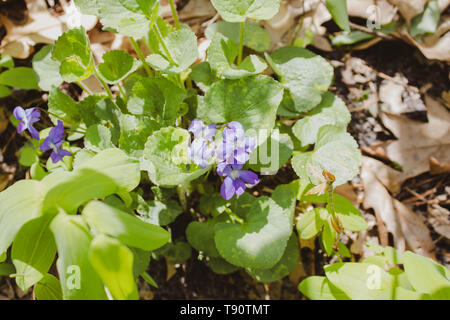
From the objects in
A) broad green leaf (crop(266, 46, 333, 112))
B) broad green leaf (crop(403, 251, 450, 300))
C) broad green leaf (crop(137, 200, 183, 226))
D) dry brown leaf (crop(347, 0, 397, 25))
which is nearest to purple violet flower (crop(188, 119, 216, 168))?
broad green leaf (crop(137, 200, 183, 226))

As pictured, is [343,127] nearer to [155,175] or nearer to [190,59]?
[190,59]

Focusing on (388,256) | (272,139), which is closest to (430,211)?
(388,256)

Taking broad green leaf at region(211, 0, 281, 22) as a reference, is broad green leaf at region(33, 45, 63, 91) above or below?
below

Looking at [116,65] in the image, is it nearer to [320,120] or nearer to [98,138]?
[98,138]

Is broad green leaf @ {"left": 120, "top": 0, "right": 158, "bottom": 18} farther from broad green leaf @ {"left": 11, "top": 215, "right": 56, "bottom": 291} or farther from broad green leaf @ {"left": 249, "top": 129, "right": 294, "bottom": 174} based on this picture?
broad green leaf @ {"left": 11, "top": 215, "right": 56, "bottom": 291}

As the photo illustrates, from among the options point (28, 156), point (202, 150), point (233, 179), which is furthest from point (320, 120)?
point (28, 156)

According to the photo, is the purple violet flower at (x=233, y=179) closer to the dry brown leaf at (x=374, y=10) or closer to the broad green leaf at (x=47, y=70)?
the broad green leaf at (x=47, y=70)

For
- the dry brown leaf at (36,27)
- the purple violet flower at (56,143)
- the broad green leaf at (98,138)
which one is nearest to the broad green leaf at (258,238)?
the broad green leaf at (98,138)

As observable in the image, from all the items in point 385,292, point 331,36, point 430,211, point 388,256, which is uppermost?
point 331,36
